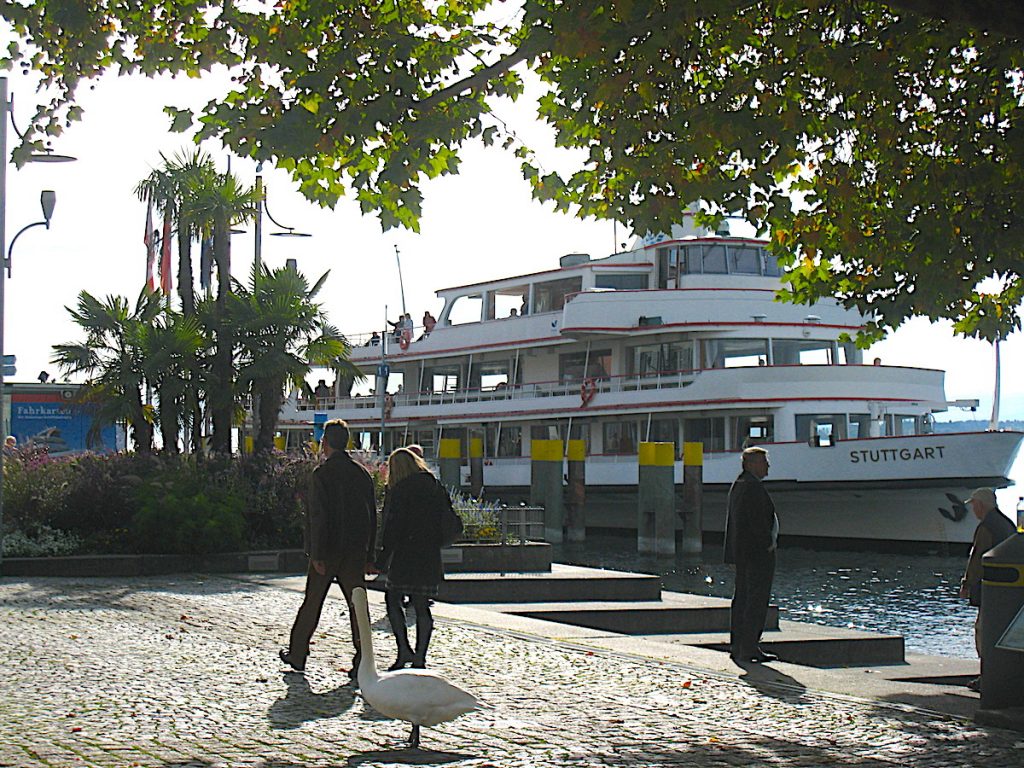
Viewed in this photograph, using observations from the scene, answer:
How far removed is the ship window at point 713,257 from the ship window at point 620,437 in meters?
4.52

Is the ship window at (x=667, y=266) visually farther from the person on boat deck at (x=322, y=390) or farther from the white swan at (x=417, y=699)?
the white swan at (x=417, y=699)

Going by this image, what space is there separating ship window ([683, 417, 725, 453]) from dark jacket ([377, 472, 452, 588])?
27254mm

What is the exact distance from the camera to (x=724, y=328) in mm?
35875

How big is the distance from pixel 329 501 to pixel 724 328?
27095 millimetres

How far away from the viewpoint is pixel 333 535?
9.66 metres

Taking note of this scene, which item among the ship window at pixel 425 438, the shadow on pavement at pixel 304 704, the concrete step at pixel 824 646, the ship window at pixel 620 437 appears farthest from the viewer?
the ship window at pixel 425 438

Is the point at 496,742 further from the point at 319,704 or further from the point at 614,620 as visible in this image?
the point at 614,620

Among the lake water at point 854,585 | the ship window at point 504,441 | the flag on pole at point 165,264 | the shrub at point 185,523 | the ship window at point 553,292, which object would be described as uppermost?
the ship window at point 553,292

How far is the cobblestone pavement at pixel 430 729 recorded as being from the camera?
22.9 ft

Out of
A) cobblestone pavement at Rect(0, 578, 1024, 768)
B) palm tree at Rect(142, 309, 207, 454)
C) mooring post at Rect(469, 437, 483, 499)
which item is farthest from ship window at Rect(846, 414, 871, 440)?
cobblestone pavement at Rect(0, 578, 1024, 768)

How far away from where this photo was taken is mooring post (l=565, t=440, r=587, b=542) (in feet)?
123

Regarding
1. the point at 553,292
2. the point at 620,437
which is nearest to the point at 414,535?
the point at 620,437

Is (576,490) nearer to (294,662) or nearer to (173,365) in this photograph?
(173,365)

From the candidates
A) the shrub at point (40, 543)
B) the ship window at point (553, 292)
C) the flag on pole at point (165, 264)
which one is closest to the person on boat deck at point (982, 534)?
the shrub at point (40, 543)
